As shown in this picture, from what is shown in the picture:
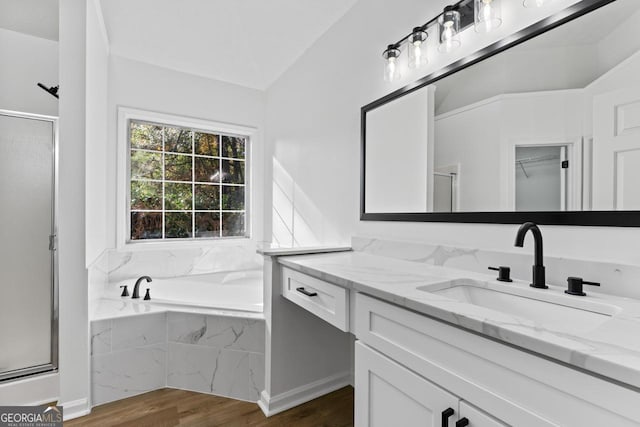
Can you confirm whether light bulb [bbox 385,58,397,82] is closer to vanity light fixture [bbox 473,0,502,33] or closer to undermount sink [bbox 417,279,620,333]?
vanity light fixture [bbox 473,0,502,33]

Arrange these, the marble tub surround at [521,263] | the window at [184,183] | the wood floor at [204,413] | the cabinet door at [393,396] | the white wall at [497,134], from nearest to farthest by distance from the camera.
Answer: the cabinet door at [393,396], the marble tub surround at [521,263], the white wall at [497,134], the wood floor at [204,413], the window at [184,183]

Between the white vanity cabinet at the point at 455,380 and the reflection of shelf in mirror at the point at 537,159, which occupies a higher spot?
the reflection of shelf in mirror at the point at 537,159

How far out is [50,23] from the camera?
2.13 meters

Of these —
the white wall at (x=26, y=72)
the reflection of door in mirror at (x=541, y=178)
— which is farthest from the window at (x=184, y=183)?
the reflection of door in mirror at (x=541, y=178)

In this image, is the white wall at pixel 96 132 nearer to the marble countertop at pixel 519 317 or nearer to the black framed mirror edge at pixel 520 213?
the marble countertop at pixel 519 317

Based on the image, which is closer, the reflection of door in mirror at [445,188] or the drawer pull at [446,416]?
the drawer pull at [446,416]

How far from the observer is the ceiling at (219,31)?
2068 millimetres

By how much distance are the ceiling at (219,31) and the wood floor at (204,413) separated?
8.07ft

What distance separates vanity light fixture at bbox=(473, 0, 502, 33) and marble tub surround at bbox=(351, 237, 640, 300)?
0.86m

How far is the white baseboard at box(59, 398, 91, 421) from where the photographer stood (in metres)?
1.67

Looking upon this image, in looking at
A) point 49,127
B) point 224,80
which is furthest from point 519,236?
point 224,80

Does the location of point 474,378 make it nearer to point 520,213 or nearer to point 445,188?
point 520,213

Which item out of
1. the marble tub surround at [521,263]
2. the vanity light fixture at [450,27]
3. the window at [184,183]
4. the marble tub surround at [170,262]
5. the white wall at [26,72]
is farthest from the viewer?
the window at [184,183]

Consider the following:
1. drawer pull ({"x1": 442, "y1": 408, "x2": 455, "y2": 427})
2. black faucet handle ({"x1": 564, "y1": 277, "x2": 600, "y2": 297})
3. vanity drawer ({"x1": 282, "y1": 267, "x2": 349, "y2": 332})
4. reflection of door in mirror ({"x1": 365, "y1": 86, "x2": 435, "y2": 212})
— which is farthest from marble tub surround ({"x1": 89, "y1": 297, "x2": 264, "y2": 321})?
black faucet handle ({"x1": 564, "y1": 277, "x2": 600, "y2": 297})
